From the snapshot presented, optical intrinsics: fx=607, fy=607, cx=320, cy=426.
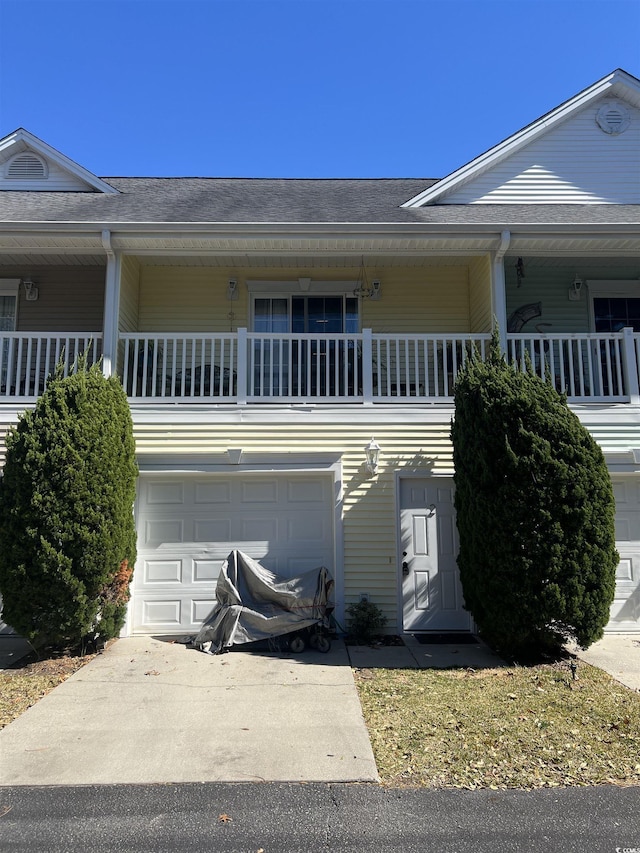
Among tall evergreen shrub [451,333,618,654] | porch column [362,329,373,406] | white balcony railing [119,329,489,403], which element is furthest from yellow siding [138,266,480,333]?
tall evergreen shrub [451,333,618,654]

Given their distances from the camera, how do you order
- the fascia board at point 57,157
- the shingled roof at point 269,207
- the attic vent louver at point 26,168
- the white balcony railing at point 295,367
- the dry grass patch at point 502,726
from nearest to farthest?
the dry grass patch at point 502,726 → the white balcony railing at point 295,367 → the shingled roof at point 269,207 → the fascia board at point 57,157 → the attic vent louver at point 26,168

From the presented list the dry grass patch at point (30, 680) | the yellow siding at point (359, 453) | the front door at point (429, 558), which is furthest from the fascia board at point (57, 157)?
the dry grass patch at point (30, 680)

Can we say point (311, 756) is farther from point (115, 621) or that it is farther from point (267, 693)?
point (115, 621)

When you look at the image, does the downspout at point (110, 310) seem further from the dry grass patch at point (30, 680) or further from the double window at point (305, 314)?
the dry grass patch at point (30, 680)

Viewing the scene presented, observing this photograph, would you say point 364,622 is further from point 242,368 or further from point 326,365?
point 242,368

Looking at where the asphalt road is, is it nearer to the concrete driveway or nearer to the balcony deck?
the concrete driveway

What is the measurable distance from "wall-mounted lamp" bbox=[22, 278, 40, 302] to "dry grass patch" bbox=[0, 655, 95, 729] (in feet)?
19.5

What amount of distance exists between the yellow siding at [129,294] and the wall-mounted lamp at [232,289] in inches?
58.1

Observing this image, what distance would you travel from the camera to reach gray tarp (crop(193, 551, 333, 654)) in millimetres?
7074

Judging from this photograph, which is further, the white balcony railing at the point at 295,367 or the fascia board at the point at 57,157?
the fascia board at the point at 57,157

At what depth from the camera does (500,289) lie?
845 cm

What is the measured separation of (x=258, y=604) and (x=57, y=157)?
8548 millimetres

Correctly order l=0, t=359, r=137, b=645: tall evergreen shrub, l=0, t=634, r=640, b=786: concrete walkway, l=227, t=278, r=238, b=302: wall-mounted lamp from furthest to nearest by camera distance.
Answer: l=227, t=278, r=238, b=302: wall-mounted lamp
l=0, t=359, r=137, b=645: tall evergreen shrub
l=0, t=634, r=640, b=786: concrete walkway

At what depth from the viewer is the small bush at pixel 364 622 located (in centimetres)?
749
